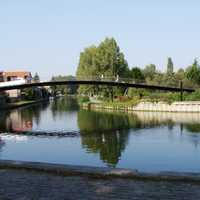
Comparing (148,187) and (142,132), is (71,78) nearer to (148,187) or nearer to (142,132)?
(142,132)

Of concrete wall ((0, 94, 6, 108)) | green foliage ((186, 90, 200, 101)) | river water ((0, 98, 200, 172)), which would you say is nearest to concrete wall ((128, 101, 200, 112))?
green foliage ((186, 90, 200, 101))

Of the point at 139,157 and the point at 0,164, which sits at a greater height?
the point at 0,164

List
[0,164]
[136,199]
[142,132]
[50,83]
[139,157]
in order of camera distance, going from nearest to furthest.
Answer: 1. [136,199]
2. [0,164]
3. [139,157]
4. [142,132]
5. [50,83]

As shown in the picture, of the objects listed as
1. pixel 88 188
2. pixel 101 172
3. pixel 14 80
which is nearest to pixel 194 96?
pixel 14 80

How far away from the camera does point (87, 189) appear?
8.63m

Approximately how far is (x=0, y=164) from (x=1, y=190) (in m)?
2.53

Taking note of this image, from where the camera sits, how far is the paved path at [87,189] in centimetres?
809

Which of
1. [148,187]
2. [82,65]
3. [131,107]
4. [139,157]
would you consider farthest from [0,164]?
[82,65]

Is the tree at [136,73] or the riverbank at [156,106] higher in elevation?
the tree at [136,73]

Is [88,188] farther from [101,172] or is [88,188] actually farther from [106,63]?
[106,63]

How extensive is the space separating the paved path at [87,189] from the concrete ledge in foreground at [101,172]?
0.26 metres

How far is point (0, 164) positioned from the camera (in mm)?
11141

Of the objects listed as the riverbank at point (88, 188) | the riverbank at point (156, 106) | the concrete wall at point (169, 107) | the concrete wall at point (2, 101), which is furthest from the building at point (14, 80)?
the riverbank at point (88, 188)

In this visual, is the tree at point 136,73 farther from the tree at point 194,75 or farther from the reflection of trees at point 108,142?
the reflection of trees at point 108,142
